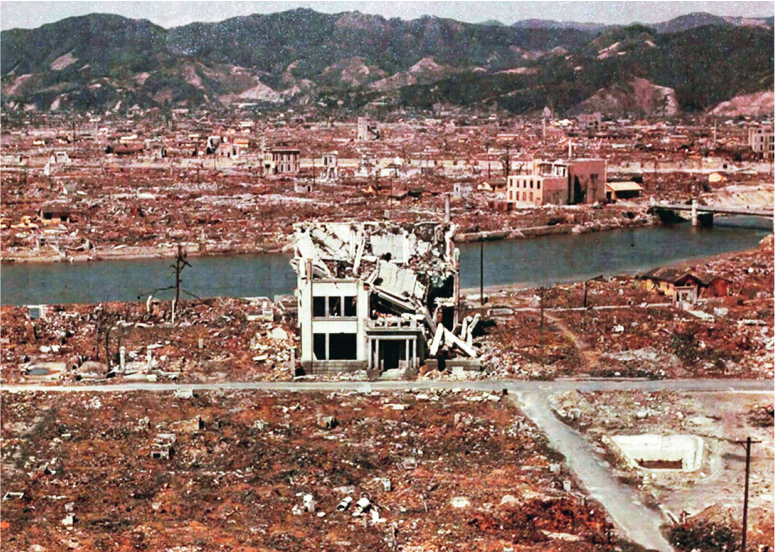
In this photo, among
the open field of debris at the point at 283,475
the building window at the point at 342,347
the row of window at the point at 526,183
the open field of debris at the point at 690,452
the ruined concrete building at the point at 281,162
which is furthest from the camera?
the ruined concrete building at the point at 281,162

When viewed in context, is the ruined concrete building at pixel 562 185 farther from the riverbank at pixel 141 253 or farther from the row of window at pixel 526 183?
the riverbank at pixel 141 253

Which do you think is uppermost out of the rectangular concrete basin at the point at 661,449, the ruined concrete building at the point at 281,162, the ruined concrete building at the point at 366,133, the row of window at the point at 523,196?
the ruined concrete building at the point at 366,133

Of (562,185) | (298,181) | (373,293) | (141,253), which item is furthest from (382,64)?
(373,293)

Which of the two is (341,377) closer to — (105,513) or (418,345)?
(418,345)

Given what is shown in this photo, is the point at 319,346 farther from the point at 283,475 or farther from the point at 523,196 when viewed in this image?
the point at 523,196

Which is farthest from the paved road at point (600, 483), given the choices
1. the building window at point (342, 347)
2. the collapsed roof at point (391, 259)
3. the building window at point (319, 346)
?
the collapsed roof at point (391, 259)
